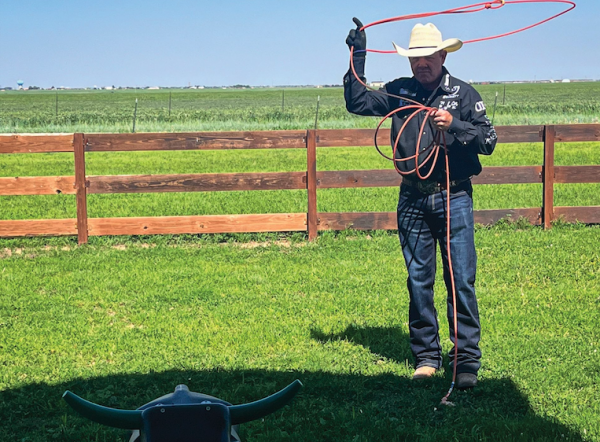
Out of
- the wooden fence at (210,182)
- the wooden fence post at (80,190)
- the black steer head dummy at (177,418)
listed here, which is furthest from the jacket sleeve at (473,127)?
the wooden fence post at (80,190)

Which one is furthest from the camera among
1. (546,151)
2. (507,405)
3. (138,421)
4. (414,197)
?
(546,151)

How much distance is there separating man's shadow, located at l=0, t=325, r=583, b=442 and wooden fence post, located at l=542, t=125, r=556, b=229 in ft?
15.8

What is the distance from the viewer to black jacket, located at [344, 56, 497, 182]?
4.09 metres

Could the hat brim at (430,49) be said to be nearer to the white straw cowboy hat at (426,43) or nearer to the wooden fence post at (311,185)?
the white straw cowboy hat at (426,43)

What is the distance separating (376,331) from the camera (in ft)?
17.6

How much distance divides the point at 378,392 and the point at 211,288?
265 centimetres

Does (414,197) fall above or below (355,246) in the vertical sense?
above

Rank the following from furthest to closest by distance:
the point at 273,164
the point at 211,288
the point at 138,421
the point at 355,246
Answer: the point at 273,164 → the point at 355,246 → the point at 211,288 → the point at 138,421

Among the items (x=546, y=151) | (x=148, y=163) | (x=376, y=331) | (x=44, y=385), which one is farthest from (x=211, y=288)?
(x=148, y=163)

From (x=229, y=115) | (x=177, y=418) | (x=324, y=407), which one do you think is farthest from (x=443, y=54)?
(x=229, y=115)

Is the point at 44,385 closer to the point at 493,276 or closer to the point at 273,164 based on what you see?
the point at 493,276

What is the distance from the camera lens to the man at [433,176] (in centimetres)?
415

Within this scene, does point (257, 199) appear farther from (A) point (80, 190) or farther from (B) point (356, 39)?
(B) point (356, 39)

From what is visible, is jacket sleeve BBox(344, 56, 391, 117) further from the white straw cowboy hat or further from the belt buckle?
the belt buckle
